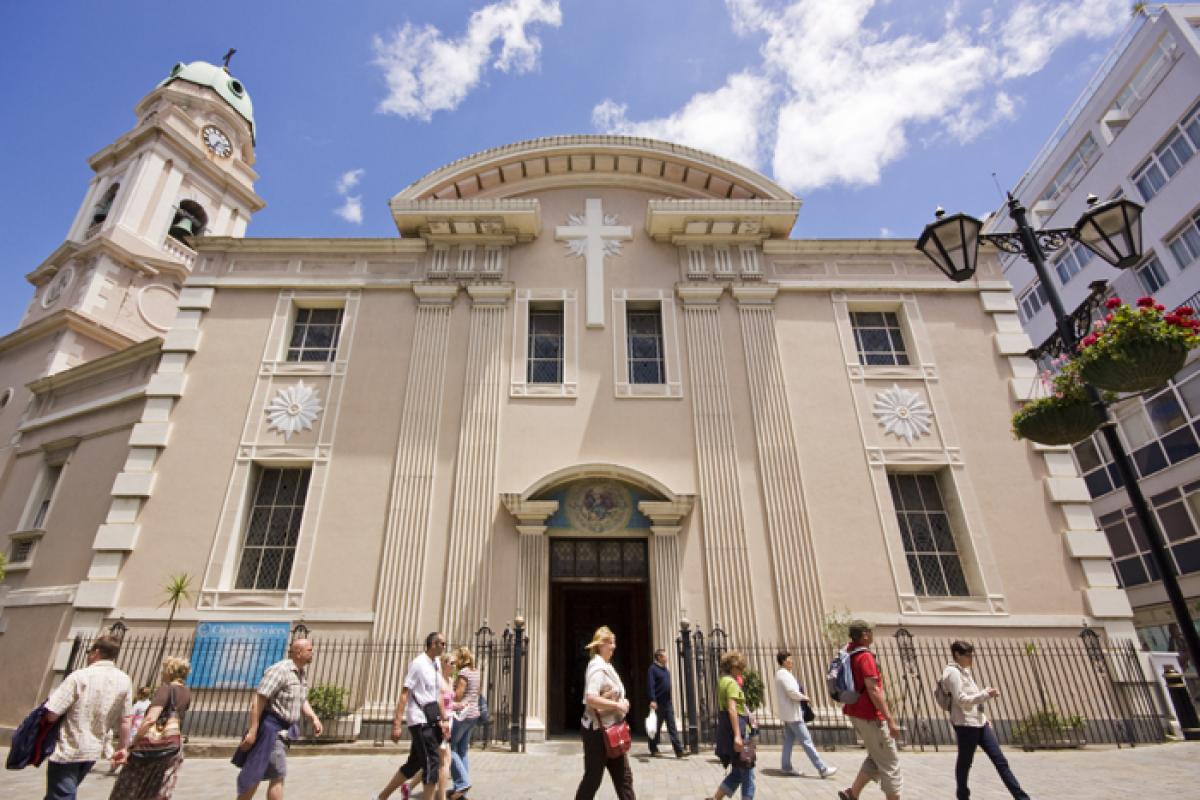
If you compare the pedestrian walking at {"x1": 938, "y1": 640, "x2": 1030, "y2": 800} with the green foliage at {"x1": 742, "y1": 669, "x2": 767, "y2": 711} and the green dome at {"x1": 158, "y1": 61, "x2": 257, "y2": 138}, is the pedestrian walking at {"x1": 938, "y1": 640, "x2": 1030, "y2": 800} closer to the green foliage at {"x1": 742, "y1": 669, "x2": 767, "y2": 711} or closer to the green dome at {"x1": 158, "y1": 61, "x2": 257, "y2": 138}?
the green foliage at {"x1": 742, "y1": 669, "x2": 767, "y2": 711}

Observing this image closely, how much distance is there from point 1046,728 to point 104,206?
32575 millimetres

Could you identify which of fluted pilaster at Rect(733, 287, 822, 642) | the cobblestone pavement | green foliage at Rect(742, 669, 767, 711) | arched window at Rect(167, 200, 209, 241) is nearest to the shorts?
the cobblestone pavement

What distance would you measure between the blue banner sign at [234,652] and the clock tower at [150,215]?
12115 mm

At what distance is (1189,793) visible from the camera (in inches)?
254

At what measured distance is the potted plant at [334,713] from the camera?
400 inches

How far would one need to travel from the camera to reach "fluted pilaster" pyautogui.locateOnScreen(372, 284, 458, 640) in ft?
37.1

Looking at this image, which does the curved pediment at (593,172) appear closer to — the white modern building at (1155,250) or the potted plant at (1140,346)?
the white modern building at (1155,250)

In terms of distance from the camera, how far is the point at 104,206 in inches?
928

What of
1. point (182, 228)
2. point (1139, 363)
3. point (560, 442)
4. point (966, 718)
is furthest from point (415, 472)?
point (182, 228)

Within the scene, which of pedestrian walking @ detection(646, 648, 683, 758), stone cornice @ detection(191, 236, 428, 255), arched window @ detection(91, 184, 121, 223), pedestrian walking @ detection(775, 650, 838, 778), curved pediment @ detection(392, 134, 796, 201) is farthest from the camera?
arched window @ detection(91, 184, 121, 223)

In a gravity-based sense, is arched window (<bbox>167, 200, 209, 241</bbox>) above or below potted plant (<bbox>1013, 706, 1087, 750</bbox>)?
above

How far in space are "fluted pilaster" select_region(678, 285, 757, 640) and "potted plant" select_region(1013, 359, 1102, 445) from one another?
6342 mm

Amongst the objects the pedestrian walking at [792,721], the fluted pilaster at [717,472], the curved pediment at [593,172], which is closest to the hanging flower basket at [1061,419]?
the pedestrian walking at [792,721]

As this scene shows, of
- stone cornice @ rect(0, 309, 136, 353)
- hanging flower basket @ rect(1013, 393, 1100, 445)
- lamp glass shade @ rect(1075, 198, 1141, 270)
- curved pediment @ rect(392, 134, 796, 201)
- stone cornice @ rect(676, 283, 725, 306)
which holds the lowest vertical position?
hanging flower basket @ rect(1013, 393, 1100, 445)
